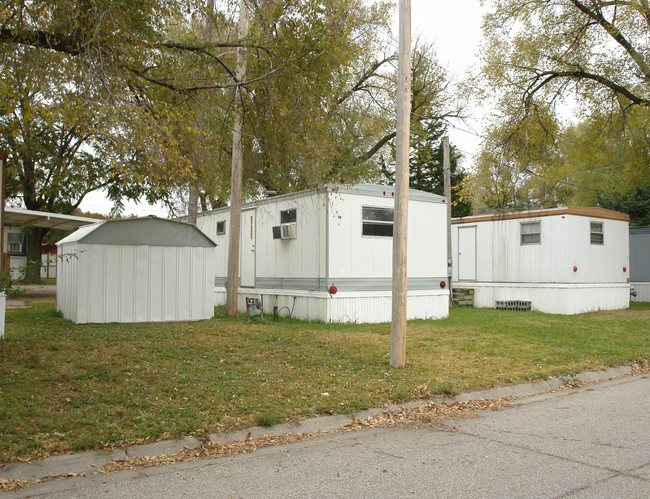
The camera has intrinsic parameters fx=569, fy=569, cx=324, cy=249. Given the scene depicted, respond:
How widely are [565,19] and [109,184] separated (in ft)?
70.2

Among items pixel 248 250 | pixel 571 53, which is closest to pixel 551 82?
pixel 571 53

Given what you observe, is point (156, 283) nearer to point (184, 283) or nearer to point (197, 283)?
point (184, 283)

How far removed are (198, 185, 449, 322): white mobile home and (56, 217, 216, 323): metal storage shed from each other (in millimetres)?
1954

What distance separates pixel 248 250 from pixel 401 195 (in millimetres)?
8604

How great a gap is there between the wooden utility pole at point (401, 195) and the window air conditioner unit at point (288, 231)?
6030 mm

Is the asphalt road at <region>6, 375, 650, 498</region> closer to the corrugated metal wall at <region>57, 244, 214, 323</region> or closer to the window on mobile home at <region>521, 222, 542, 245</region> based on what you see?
the corrugated metal wall at <region>57, 244, 214, 323</region>

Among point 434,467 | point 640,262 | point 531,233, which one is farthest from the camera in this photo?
point 640,262

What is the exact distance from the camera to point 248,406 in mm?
6121

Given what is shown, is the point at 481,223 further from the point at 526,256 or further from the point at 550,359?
the point at 550,359

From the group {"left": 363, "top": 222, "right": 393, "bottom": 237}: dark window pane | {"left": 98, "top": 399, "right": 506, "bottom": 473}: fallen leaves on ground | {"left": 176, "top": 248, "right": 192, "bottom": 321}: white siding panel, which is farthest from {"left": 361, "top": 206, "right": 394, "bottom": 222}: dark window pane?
{"left": 98, "top": 399, "right": 506, "bottom": 473}: fallen leaves on ground

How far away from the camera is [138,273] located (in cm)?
1260

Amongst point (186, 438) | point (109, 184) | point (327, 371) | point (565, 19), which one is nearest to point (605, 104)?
point (565, 19)

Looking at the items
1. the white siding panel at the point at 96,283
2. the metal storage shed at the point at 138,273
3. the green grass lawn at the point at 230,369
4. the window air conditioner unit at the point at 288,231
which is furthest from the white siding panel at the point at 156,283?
the window air conditioner unit at the point at 288,231

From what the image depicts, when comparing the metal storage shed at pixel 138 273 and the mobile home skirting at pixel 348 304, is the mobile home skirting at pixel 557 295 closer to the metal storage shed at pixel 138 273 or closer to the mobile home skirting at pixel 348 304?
the mobile home skirting at pixel 348 304
